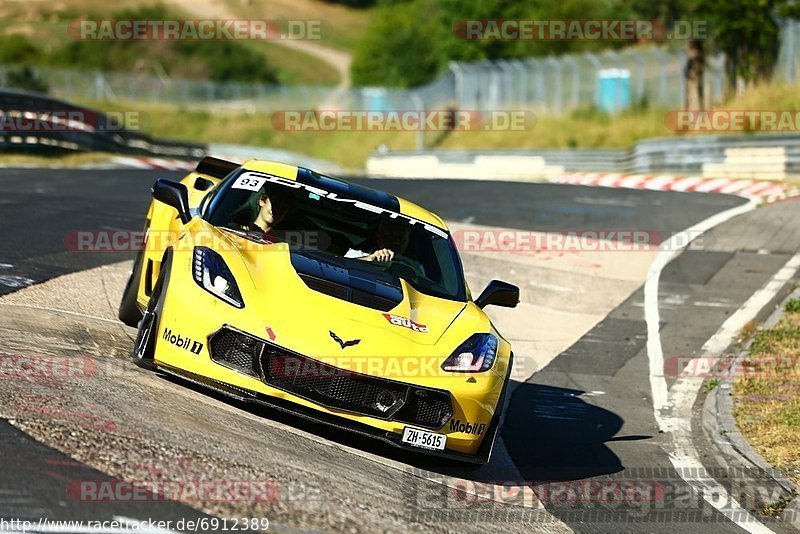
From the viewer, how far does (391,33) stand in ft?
277

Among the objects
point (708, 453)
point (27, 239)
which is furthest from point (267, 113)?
point (708, 453)

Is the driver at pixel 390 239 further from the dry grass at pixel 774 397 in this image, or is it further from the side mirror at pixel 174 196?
the dry grass at pixel 774 397

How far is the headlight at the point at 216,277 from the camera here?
263 inches

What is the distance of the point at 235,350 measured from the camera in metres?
6.48

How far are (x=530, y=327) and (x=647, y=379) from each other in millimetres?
1802

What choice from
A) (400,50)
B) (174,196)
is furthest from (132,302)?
(400,50)

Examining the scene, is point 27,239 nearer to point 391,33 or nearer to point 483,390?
point 483,390

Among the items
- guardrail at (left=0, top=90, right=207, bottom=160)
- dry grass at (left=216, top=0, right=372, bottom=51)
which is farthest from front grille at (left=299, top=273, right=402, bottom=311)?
dry grass at (left=216, top=0, right=372, bottom=51)

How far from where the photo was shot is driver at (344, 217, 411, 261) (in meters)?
8.05

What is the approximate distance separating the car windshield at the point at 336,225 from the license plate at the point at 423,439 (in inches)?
57.6

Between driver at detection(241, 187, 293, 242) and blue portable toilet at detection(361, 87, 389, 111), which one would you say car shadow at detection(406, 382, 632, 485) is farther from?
blue portable toilet at detection(361, 87, 389, 111)

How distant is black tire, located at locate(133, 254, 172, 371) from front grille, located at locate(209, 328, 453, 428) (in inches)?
18.2

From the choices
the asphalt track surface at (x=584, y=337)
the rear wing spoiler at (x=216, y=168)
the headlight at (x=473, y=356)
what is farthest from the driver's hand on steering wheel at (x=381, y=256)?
the rear wing spoiler at (x=216, y=168)

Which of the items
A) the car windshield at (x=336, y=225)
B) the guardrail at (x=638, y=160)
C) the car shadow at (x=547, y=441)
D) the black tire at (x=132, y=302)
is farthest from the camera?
the guardrail at (x=638, y=160)
